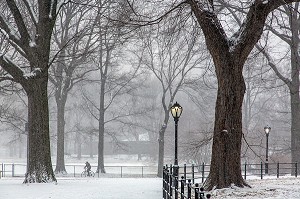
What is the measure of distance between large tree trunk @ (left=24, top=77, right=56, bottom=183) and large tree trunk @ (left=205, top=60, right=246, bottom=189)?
267 inches

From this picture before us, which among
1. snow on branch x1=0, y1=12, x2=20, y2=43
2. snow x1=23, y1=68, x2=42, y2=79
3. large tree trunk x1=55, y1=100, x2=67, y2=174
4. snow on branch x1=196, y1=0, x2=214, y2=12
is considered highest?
snow on branch x1=196, y1=0, x2=214, y2=12

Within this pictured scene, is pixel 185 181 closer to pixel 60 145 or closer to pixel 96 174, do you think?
pixel 60 145

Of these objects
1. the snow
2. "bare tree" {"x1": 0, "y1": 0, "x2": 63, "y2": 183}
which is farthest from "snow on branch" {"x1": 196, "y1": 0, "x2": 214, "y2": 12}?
the snow

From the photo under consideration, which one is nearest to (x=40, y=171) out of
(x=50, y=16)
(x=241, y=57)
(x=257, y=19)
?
(x=50, y=16)

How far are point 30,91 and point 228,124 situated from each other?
8205 millimetres

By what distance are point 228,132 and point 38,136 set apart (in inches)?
305

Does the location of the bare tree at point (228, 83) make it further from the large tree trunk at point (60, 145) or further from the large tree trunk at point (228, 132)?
the large tree trunk at point (60, 145)

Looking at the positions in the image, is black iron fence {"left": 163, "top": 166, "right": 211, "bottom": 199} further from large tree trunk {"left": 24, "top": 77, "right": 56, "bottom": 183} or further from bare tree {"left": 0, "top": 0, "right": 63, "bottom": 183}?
bare tree {"left": 0, "top": 0, "right": 63, "bottom": 183}

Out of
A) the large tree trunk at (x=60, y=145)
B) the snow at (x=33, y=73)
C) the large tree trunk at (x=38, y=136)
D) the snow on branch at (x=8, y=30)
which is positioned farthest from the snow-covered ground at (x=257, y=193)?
the large tree trunk at (x=60, y=145)

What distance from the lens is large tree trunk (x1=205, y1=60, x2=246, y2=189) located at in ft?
49.4

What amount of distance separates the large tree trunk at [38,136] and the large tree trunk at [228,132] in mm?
6780

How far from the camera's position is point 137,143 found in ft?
253

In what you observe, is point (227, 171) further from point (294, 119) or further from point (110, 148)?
point (110, 148)

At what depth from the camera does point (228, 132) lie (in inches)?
592
